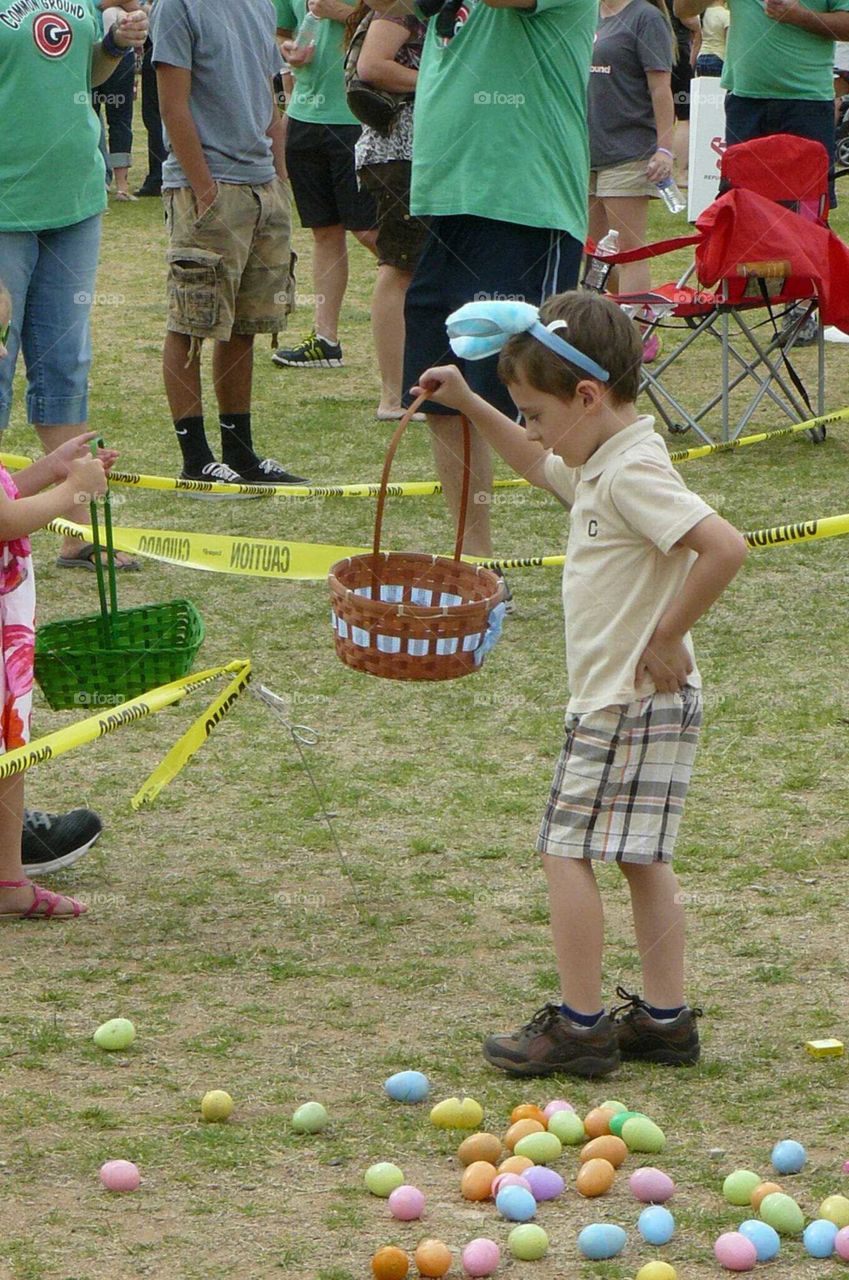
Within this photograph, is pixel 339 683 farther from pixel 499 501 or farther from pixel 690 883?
pixel 499 501

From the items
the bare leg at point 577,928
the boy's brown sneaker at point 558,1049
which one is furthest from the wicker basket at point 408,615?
the boy's brown sneaker at point 558,1049

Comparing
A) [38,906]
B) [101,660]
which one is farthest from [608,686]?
[38,906]

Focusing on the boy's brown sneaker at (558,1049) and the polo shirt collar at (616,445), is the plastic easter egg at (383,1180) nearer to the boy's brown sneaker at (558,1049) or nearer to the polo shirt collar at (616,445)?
the boy's brown sneaker at (558,1049)

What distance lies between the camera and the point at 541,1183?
9.76 ft

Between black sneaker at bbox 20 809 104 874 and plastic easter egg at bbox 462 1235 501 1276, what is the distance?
181 cm

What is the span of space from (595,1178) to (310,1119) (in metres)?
0.52

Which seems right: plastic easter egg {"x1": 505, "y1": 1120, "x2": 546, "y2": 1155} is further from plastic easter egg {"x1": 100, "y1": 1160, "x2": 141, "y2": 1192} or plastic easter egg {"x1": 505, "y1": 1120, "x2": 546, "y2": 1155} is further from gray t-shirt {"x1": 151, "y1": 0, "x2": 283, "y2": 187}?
gray t-shirt {"x1": 151, "y1": 0, "x2": 283, "y2": 187}

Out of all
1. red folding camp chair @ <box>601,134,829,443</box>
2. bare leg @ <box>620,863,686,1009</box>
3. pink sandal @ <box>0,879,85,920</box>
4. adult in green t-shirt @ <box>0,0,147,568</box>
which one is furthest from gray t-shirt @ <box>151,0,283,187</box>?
bare leg @ <box>620,863,686,1009</box>

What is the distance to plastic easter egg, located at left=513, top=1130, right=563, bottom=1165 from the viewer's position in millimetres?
3062

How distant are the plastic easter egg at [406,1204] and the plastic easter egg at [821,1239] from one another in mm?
612

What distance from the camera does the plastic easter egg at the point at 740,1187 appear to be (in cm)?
294

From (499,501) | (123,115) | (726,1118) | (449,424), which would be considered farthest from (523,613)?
(123,115)

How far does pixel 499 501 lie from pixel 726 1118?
171 inches

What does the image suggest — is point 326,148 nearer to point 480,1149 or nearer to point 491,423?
point 491,423
